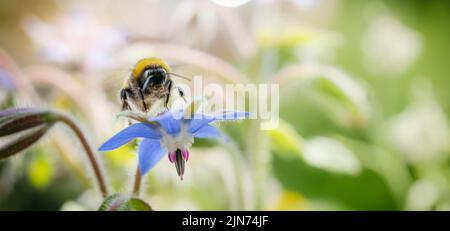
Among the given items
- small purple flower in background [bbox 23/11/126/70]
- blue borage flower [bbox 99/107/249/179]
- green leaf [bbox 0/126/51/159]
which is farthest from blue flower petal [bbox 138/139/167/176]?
small purple flower in background [bbox 23/11/126/70]

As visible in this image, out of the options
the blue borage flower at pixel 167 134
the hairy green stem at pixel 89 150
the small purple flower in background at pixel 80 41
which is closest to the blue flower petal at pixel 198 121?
the blue borage flower at pixel 167 134

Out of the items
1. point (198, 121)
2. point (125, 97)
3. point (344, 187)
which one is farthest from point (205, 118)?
point (344, 187)

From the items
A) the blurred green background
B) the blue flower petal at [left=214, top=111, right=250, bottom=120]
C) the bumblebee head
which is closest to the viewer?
the blue flower petal at [left=214, top=111, right=250, bottom=120]

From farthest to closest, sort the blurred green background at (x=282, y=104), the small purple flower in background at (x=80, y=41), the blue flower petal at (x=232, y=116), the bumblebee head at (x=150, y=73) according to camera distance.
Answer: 1. the small purple flower in background at (x=80, y=41)
2. the blurred green background at (x=282, y=104)
3. the bumblebee head at (x=150, y=73)
4. the blue flower petal at (x=232, y=116)

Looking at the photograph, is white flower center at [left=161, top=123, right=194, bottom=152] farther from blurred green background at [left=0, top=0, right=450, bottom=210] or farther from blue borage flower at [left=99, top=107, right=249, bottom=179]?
blurred green background at [left=0, top=0, right=450, bottom=210]

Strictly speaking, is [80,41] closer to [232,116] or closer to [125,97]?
[125,97]

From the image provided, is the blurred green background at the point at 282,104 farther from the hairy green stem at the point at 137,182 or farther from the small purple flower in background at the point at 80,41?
the hairy green stem at the point at 137,182
